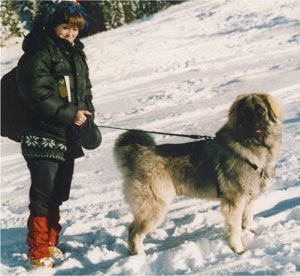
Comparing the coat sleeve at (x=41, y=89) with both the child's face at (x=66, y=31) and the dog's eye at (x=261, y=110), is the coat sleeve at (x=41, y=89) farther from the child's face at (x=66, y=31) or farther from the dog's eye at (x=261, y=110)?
the dog's eye at (x=261, y=110)

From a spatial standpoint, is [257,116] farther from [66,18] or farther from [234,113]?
[66,18]

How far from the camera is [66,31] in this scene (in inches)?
125

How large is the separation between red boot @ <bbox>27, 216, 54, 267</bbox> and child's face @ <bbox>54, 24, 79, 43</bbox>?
185 cm

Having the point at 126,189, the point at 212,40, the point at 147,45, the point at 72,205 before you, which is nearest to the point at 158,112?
the point at 72,205

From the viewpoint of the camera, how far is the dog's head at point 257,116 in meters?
3.33

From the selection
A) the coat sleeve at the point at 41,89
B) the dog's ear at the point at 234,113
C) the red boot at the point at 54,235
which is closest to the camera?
the coat sleeve at the point at 41,89

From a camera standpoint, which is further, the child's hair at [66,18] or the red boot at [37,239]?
the red boot at [37,239]

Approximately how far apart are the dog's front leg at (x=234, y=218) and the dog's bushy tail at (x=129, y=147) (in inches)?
43.2

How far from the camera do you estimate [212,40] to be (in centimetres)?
1641

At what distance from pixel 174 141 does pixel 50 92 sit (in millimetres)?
3924

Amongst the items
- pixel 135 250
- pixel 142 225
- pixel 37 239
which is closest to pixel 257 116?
pixel 142 225

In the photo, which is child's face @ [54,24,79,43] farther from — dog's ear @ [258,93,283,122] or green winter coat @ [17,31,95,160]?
dog's ear @ [258,93,283,122]

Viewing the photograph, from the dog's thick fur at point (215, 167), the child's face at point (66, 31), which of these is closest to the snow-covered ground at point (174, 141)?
the dog's thick fur at point (215, 167)

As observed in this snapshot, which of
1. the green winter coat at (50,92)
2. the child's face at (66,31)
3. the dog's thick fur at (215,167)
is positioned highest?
the child's face at (66,31)
